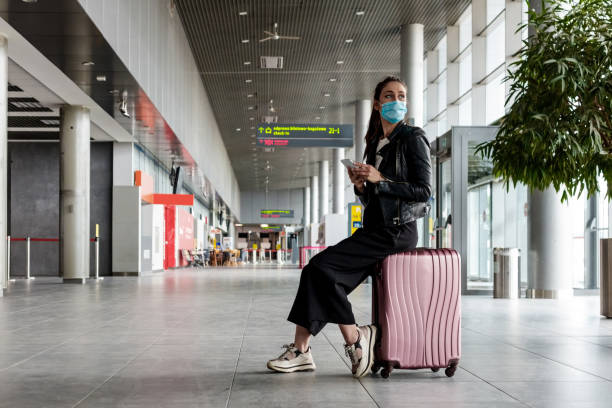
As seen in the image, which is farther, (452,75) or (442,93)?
(442,93)

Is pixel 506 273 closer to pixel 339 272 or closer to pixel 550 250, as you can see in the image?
pixel 550 250

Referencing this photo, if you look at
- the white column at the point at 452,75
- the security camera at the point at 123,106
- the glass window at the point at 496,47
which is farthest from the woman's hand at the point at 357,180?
the white column at the point at 452,75

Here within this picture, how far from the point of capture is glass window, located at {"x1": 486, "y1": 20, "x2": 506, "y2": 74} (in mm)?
16359

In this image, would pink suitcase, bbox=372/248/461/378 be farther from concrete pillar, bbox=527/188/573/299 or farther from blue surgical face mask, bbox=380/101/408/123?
concrete pillar, bbox=527/188/573/299

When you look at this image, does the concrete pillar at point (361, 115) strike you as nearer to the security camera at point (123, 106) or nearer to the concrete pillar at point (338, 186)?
the concrete pillar at point (338, 186)

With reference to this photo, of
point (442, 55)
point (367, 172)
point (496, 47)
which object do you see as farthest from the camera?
point (442, 55)

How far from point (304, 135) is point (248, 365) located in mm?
16079

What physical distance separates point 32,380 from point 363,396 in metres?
1.71

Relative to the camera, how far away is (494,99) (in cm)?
1655

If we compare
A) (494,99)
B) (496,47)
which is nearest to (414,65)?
(496,47)

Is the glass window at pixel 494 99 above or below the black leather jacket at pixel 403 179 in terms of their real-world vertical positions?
above

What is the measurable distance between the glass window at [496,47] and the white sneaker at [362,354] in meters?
13.6

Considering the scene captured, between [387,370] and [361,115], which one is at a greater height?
[361,115]

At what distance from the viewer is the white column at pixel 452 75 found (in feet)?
63.4
